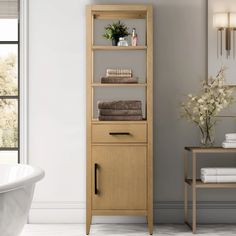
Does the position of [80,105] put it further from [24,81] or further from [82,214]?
[82,214]

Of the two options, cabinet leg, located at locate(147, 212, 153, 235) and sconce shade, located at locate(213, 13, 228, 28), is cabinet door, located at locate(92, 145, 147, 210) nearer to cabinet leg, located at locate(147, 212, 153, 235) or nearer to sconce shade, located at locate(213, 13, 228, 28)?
cabinet leg, located at locate(147, 212, 153, 235)

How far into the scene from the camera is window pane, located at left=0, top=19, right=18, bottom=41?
5465 mm

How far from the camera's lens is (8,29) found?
216 inches

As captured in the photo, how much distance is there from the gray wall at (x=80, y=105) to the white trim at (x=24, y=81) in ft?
0.16

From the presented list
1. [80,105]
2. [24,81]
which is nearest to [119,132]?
[80,105]

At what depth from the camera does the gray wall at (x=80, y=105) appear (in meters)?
5.31

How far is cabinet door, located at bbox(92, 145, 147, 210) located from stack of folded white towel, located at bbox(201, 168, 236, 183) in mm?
518

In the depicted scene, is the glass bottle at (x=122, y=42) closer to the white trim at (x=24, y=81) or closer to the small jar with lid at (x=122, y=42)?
the small jar with lid at (x=122, y=42)

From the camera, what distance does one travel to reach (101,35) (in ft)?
17.5

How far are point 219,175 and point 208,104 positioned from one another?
0.61 m

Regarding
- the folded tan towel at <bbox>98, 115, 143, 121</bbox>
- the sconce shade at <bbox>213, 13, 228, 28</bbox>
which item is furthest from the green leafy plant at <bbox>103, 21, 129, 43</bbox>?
the sconce shade at <bbox>213, 13, 228, 28</bbox>

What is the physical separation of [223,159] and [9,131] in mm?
1973

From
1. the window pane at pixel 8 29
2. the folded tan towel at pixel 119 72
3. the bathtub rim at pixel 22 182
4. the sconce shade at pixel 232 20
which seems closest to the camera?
the bathtub rim at pixel 22 182

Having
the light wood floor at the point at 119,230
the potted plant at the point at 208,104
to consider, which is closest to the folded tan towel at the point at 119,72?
the potted plant at the point at 208,104
